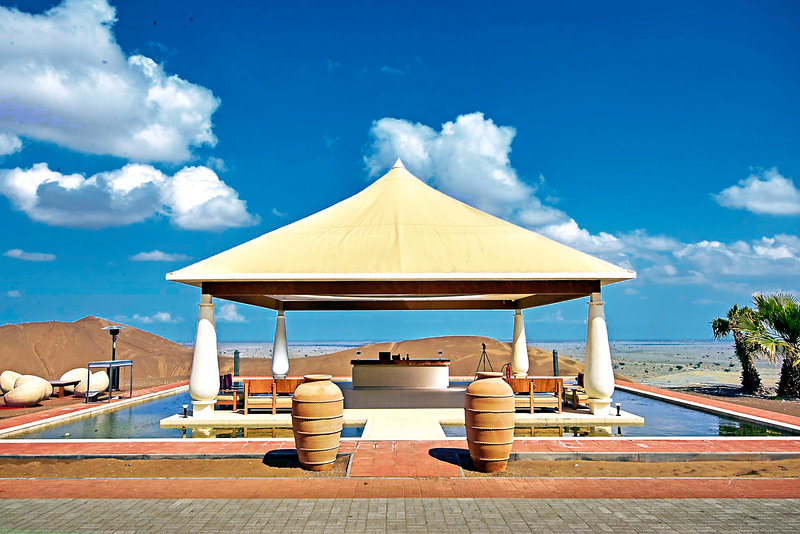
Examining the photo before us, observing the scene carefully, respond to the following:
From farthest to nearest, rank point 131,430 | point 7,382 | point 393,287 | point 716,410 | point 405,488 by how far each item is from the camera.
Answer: point 7,382, point 716,410, point 393,287, point 131,430, point 405,488

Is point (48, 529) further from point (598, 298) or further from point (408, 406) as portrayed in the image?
point (598, 298)

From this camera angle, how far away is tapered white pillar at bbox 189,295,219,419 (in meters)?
12.0

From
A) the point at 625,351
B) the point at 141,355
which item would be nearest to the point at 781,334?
the point at 141,355

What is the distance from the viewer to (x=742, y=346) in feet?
62.6

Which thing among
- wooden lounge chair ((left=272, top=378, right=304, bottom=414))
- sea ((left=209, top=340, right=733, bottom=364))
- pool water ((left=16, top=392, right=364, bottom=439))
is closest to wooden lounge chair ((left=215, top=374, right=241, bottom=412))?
wooden lounge chair ((left=272, top=378, right=304, bottom=414))

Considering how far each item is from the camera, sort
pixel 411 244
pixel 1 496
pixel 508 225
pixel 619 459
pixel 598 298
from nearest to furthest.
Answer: pixel 1 496 → pixel 619 459 → pixel 598 298 → pixel 411 244 → pixel 508 225

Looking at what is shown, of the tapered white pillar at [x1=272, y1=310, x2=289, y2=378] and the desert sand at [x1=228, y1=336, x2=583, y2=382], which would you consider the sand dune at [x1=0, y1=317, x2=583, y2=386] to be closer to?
the desert sand at [x1=228, y1=336, x2=583, y2=382]

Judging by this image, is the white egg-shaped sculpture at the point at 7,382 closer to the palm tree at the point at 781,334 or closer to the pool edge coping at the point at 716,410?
the pool edge coping at the point at 716,410

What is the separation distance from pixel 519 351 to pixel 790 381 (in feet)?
27.6

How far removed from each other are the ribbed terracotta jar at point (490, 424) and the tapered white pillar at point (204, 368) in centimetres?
660

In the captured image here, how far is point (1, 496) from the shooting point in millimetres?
6824

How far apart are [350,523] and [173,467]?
12.6 feet

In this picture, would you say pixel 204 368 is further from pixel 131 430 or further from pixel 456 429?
pixel 456 429

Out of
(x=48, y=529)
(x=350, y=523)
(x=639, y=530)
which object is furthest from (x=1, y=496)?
(x=639, y=530)
